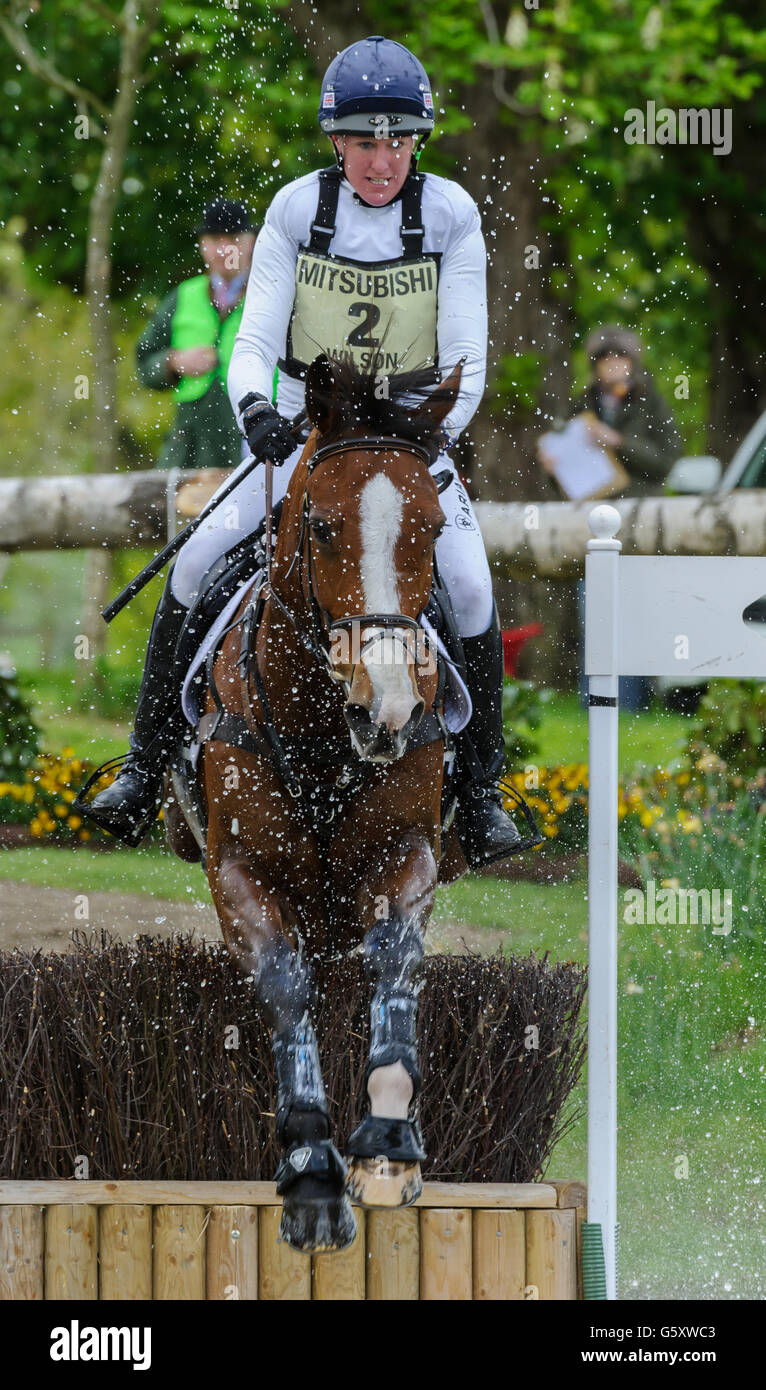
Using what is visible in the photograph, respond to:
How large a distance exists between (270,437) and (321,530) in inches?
16.5

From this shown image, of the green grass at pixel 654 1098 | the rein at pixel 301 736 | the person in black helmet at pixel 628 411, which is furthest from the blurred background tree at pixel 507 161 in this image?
the rein at pixel 301 736

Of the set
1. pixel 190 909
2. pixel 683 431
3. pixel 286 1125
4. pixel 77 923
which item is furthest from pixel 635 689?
pixel 683 431

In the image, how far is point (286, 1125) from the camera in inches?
141

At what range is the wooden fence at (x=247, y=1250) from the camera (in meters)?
3.92

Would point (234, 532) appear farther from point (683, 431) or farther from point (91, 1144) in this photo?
point (683, 431)

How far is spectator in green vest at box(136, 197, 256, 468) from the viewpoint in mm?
6488

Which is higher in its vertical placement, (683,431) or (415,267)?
(683,431)

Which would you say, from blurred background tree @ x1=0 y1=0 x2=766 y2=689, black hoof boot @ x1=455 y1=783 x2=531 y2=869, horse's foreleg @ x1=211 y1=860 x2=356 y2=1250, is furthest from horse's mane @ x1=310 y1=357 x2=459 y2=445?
blurred background tree @ x1=0 y1=0 x2=766 y2=689

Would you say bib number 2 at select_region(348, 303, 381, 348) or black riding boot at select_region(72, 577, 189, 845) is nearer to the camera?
bib number 2 at select_region(348, 303, 381, 348)

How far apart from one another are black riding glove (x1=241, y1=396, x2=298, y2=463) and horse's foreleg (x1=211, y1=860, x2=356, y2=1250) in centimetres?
94

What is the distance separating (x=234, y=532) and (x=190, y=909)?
→ 4010 mm

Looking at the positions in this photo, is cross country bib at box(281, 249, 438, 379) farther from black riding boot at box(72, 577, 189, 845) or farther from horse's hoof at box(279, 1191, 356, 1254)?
horse's hoof at box(279, 1191, 356, 1254)
